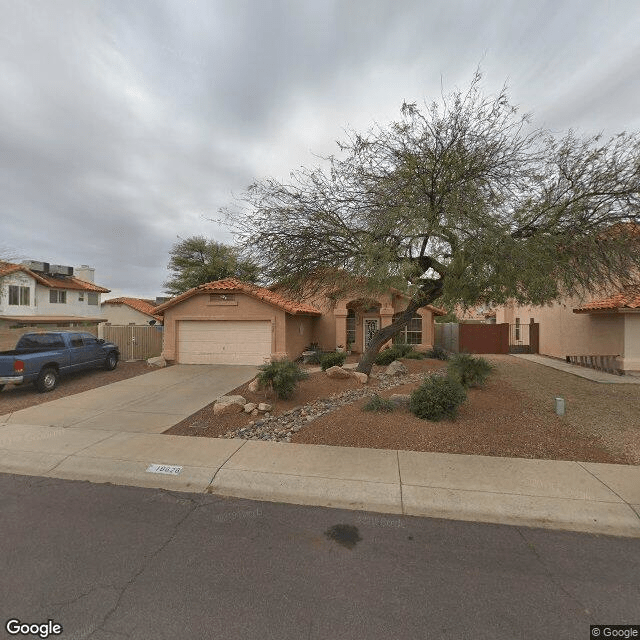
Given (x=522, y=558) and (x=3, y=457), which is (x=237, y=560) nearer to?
(x=522, y=558)

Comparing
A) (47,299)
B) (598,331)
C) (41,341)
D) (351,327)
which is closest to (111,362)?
(41,341)

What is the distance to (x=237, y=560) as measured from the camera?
2.98 meters

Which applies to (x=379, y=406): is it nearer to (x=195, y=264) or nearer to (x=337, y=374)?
(x=337, y=374)

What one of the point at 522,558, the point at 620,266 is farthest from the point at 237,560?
the point at 620,266

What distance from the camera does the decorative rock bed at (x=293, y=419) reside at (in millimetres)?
6080

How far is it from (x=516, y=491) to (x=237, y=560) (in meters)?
3.34

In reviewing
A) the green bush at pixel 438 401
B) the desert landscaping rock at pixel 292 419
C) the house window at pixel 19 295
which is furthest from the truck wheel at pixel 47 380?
the house window at pixel 19 295

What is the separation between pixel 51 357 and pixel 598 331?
2027cm

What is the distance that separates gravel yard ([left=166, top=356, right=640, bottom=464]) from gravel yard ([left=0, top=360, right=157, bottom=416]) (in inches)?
187

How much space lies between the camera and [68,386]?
10422 millimetres

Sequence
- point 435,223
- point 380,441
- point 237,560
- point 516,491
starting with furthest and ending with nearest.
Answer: point 435,223 → point 380,441 → point 516,491 → point 237,560

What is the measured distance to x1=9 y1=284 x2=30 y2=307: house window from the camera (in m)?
28.5

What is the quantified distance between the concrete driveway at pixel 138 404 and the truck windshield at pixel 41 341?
2572mm

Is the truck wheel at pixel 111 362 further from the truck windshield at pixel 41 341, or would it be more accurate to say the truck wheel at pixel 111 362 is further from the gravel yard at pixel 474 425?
the gravel yard at pixel 474 425
